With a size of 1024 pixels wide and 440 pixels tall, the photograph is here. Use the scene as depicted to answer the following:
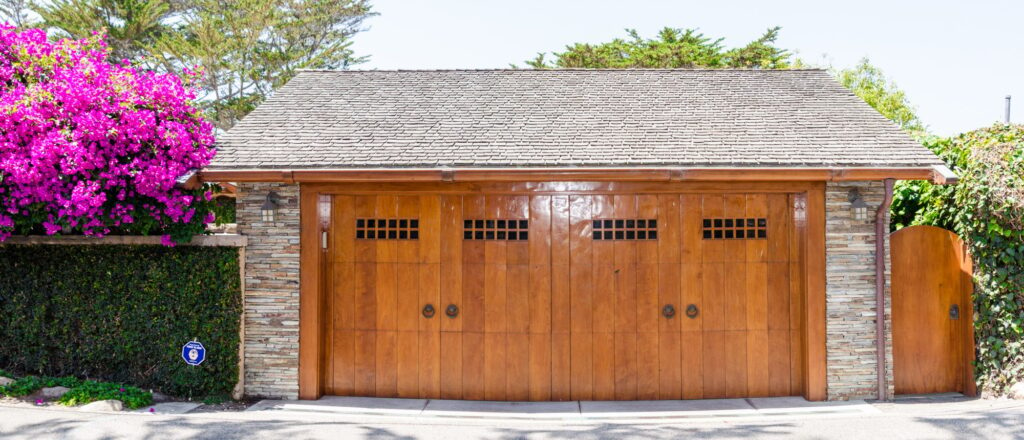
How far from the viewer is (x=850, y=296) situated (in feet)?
20.2

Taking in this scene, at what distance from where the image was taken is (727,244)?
626cm

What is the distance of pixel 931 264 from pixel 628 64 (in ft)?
61.7

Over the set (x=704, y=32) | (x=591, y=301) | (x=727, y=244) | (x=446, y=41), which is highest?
(x=704, y=32)

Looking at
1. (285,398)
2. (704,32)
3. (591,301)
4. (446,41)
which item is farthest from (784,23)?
(285,398)

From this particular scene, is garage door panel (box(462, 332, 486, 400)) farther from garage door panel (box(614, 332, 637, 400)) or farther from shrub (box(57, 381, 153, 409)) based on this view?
shrub (box(57, 381, 153, 409))

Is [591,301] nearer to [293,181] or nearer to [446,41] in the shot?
[293,181]

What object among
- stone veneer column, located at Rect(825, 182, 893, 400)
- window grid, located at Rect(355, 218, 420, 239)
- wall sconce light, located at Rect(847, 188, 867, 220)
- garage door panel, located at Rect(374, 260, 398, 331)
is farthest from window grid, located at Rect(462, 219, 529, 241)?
wall sconce light, located at Rect(847, 188, 867, 220)

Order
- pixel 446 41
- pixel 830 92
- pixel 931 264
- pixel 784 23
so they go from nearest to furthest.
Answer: pixel 931 264 < pixel 830 92 < pixel 446 41 < pixel 784 23

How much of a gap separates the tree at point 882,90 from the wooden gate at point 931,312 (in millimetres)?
25319

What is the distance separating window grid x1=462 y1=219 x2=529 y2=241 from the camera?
6.29 metres

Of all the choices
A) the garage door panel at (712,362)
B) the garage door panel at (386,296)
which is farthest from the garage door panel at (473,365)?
the garage door panel at (712,362)

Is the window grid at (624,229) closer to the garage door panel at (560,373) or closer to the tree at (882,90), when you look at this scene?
the garage door panel at (560,373)

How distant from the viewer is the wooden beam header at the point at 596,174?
19.0ft

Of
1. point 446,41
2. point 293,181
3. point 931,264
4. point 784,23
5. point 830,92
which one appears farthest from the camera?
point 784,23
